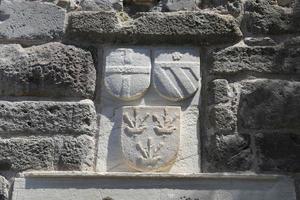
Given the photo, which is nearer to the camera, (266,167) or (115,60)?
(266,167)

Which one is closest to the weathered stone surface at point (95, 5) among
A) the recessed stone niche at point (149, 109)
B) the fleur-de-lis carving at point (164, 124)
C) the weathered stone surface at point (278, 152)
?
the recessed stone niche at point (149, 109)

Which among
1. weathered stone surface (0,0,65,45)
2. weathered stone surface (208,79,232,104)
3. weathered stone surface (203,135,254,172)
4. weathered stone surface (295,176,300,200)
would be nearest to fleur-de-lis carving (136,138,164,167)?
weathered stone surface (203,135,254,172)

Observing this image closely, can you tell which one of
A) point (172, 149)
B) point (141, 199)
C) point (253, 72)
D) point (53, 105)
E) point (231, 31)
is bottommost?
point (141, 199)

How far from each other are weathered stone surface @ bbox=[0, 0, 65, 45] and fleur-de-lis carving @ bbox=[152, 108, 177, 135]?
66 cm

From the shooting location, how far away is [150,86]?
2736mm

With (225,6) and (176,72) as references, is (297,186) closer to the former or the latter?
(176,72)

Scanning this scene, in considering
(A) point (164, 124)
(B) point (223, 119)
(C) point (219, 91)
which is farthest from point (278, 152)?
(A) point (164, 124)

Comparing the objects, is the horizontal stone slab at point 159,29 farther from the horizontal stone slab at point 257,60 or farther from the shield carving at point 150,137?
the shield carving at point 150,137

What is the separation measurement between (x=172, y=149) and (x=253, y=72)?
0.54m

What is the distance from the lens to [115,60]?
2805 millimetres

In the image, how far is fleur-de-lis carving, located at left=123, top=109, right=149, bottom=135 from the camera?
2625 mm

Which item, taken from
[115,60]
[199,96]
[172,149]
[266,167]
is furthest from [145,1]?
[266,167]

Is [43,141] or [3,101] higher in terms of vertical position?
[3,101]

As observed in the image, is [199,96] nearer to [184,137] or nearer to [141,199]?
[184,137]
